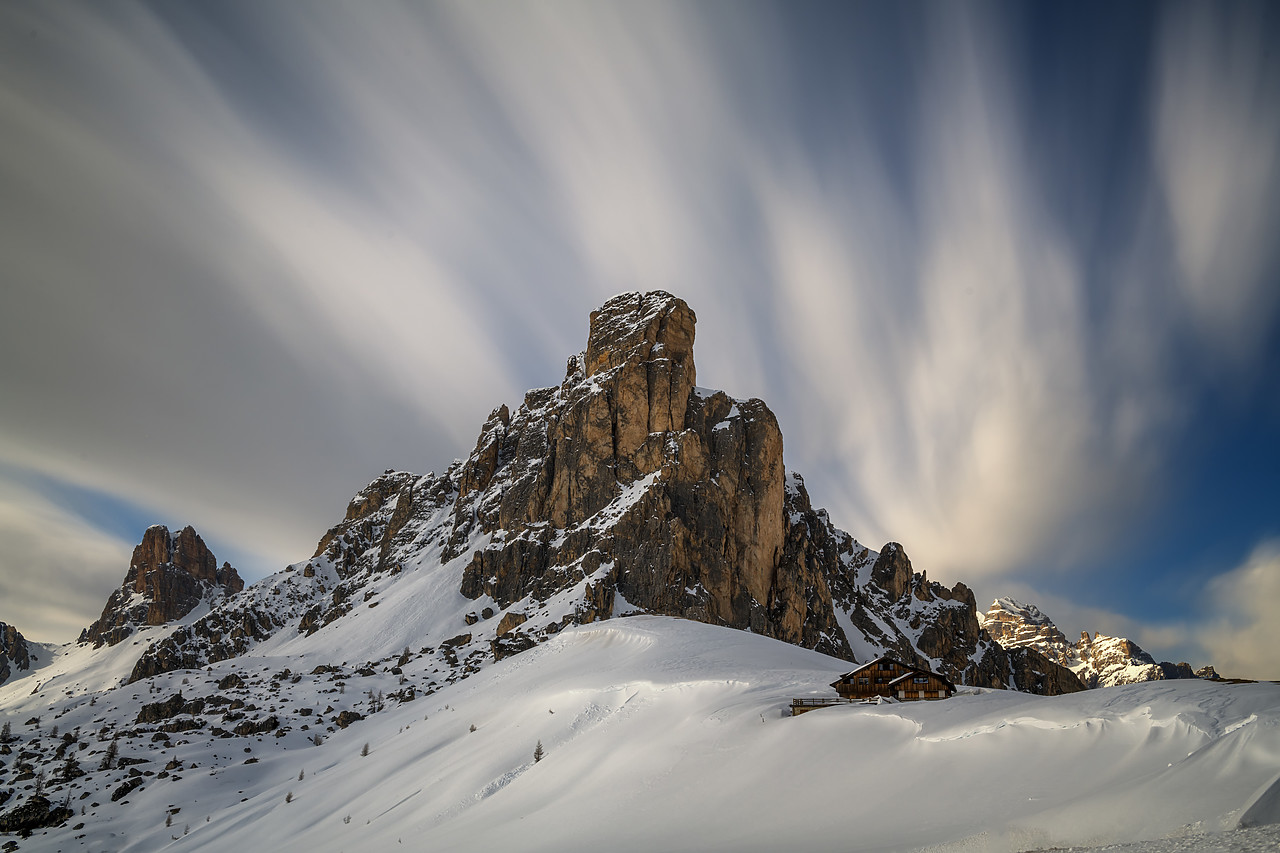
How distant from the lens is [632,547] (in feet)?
276

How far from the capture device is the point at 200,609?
192000 mm

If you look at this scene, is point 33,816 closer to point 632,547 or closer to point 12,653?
point 632,547

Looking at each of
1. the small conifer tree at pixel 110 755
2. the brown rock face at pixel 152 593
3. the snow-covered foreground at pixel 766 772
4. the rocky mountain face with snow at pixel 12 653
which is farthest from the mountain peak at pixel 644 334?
the rocky mountain face with snow at pixel 12 653

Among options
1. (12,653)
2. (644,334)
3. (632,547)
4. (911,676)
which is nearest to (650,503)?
(632,547)

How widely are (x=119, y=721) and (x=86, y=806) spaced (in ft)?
90.1

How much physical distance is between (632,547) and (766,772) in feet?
237

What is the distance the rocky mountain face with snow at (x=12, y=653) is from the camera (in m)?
188

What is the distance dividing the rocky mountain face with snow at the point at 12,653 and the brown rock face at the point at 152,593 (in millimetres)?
14394

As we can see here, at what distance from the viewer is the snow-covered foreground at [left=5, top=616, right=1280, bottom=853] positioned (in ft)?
25.2

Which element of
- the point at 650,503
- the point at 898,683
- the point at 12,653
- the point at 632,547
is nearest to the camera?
the point at 898,683

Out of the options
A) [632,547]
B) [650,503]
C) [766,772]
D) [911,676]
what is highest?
[650,503]

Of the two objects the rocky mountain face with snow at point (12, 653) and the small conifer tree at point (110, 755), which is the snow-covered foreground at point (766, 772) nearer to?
the small conifer tree at point (110, 755)

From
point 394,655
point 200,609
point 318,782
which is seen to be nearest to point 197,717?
point 394,655

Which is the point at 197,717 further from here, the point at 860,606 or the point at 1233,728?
the point at 860,606
